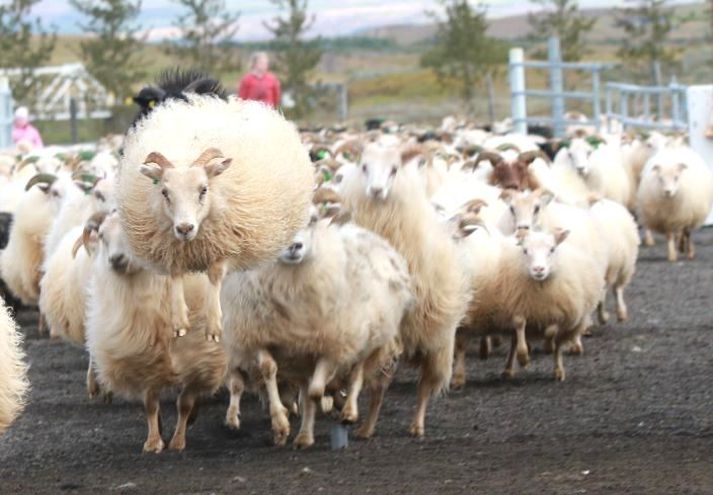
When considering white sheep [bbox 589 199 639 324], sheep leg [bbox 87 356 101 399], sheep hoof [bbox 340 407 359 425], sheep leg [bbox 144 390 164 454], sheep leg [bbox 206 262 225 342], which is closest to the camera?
sheep leg [bbox 206 262 225 342]

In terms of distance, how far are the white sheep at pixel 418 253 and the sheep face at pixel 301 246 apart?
0.92 m

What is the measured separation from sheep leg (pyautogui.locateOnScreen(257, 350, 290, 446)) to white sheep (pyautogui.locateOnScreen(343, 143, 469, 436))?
44.8 inches

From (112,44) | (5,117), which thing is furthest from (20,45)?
(5,117)

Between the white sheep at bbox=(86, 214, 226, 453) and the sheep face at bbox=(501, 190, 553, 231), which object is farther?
the sheep face at bbox=(501, 190, 553, 231)

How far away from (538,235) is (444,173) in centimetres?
318

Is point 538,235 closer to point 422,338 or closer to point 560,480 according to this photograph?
point 422,338

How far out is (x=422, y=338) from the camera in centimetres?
1009

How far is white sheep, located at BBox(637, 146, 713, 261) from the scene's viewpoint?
61.4ft

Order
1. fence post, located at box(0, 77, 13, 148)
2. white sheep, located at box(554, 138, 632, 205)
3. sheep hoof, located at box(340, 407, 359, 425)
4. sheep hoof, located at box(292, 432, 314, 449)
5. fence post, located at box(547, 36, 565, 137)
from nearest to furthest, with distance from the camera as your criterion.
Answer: sheep hoof, located at box(340, 407, 359, 425), sheep hoof, located at box(292, 432, 314, 449), white sheep, located at box(554, 138, 632, 205), fence post, located at box(547, 36, 565, 137), fence post, located at box(0, 77, 13, 148)

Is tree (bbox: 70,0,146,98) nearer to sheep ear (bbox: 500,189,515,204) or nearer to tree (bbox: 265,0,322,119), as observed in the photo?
tree (bbox: 265,0,322,119)

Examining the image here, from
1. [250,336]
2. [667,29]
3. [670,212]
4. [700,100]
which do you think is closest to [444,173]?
[670,212]

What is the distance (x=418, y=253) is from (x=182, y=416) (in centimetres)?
169

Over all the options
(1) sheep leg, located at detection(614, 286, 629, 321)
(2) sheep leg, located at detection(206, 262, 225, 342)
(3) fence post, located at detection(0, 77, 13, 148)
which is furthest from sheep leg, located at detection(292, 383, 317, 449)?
(3) fence post, located at detection(0, 77, 13, 148)

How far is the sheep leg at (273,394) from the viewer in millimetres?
9055
